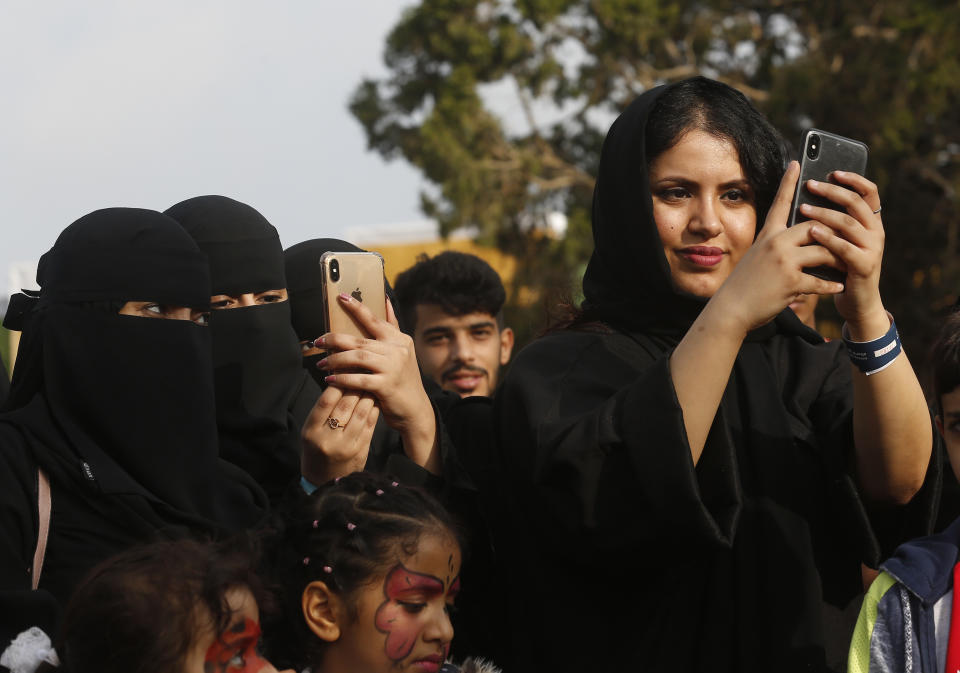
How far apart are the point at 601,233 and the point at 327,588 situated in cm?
100

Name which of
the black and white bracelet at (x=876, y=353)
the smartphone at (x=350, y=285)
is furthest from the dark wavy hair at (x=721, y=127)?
the smartphone at (x=350, y=285)

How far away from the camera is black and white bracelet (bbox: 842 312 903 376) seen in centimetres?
244

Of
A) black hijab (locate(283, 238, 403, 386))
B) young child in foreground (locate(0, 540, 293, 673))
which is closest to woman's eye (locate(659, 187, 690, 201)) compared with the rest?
young child in foreground (locate(0, 540, 293, 673))

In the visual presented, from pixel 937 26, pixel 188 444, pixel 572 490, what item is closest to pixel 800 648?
pixel 572 490

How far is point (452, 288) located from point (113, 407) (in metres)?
2.63

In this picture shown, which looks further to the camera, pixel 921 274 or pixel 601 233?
pixel 921 274

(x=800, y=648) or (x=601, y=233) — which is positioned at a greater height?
(x=601, y=233)

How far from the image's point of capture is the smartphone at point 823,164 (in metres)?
2.45

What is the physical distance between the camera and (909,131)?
19328mm

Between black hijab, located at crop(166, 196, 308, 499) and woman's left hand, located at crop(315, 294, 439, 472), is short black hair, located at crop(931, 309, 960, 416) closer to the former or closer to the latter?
woman's left hand, located at crop(315, 294, 439, 472)

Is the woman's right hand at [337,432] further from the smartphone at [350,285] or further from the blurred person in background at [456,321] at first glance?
the blurred person in background at [456,321]

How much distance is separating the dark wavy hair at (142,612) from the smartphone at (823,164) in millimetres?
1312

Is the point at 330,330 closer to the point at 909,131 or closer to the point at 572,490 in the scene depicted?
the point at 572,490

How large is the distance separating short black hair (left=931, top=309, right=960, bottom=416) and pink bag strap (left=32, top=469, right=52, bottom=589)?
6.40ft
